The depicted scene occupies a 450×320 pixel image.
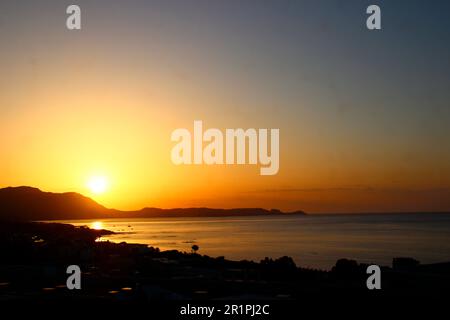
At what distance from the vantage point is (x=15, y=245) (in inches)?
2039

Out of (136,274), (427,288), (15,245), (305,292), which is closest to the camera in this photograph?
(305,292)
